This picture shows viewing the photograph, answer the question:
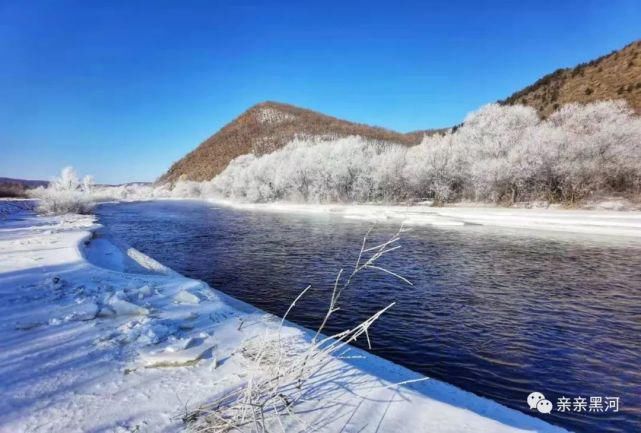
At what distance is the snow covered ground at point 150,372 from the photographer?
3.73 m

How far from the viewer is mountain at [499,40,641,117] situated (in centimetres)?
5947

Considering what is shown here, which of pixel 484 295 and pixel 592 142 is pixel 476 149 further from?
pixel 484 295

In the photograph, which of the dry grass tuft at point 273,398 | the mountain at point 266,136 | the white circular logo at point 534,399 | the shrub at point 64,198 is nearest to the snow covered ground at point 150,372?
the dry grass tuft at point 273,398

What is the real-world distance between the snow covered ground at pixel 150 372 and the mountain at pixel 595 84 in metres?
63.0

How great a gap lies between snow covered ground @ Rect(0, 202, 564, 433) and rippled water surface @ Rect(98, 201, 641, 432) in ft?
5.54

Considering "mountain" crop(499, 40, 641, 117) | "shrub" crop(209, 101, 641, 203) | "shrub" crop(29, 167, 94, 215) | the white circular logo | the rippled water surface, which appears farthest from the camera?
"mountain" crop(499, 40, 641, 117)

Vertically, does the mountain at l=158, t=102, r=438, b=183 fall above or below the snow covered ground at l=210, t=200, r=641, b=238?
above

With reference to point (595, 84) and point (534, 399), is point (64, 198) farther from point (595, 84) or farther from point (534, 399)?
Result: point (595, 84)

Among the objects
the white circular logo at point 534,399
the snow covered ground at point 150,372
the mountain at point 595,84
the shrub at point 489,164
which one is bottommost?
the white circular logo at point 534,399

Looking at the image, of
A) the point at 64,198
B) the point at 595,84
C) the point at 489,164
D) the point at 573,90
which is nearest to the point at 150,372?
the point at 64,198

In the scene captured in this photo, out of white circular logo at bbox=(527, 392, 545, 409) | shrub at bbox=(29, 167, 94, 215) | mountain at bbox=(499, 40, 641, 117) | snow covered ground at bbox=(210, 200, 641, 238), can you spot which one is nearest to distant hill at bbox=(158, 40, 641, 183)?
mountain at bbox=(499, 40, 641, 117)

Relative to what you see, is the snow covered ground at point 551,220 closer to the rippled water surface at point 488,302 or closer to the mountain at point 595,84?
the rippled water surface at point 488,302

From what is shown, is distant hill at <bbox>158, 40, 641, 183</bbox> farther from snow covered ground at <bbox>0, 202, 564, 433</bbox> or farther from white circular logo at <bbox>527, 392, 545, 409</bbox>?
snow covered ground at <bbox>0, 202, 564, 433</bbox>

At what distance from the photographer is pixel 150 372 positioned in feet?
15.6
